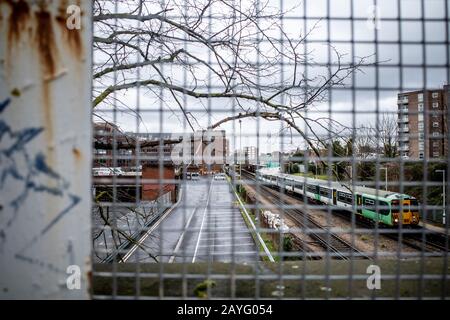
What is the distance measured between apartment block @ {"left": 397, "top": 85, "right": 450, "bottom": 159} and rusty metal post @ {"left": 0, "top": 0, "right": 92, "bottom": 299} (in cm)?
194

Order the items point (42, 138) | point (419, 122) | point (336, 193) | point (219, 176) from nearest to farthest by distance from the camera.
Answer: point (42, 138), point (219, 176), point (419, 122), point (336, 193)

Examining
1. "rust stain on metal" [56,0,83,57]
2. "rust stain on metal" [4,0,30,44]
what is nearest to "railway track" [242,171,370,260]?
"rust stain on metal" [56,0,83,57]

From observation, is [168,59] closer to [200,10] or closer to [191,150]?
[200,10]

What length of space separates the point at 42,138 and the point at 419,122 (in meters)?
2.69

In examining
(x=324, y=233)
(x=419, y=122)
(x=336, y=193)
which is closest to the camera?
(x=324, y=233)

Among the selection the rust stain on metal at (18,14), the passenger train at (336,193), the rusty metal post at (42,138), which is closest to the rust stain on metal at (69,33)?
the rusty metal post at (42,138)

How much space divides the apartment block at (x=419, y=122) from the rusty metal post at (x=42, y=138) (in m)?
1.94

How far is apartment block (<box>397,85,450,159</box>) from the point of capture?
2.01 metres

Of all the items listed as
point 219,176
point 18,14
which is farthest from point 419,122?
point 18,14

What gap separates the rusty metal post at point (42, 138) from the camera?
5.41ft

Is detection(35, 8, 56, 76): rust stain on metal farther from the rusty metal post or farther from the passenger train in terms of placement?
the passenger train

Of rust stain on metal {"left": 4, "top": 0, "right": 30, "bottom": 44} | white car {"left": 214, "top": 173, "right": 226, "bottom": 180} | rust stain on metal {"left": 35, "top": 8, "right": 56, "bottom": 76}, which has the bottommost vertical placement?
white car {"left": 214, "top": 173, "right": 226, "bottom": 180}

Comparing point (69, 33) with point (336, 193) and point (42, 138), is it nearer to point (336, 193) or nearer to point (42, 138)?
point (42, 138)

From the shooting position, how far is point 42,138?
5.41 ft
